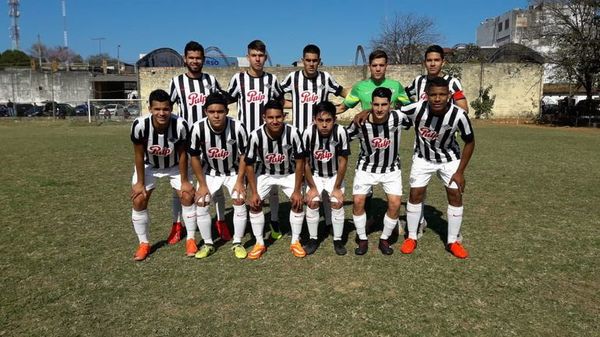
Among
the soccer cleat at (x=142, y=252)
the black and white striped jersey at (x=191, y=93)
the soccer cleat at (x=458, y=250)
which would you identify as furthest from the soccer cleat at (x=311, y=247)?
the black and white striped jersey at (x=191, y=93)

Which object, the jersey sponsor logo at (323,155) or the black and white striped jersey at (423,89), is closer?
the jersey sponsor logo at (323,155)

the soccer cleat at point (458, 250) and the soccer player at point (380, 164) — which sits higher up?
the soccer player at point (380, 164)

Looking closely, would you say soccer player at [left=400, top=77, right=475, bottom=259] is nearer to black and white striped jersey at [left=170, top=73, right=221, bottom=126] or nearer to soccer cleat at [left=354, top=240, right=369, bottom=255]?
soccer cleat at [left=354, top=240, right=369, bottom=255]

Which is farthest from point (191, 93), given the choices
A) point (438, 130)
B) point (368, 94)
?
point (438, 130)

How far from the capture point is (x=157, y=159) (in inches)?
185

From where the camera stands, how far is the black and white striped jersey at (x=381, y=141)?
15.1 feet

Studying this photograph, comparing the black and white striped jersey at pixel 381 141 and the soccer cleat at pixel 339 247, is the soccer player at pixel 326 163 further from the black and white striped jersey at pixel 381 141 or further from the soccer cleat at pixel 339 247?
the black and white striped jersey at pixel 381 141

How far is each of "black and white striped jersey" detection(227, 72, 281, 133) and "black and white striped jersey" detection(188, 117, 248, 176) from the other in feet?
1.57

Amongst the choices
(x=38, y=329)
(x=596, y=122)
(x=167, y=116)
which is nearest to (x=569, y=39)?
(x=596, y=122)

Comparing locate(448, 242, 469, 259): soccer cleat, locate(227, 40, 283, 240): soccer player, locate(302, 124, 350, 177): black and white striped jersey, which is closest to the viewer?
locate(448, 242, 469, 259): soccer cleat

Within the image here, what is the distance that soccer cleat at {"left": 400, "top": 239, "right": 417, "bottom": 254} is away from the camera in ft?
15.6

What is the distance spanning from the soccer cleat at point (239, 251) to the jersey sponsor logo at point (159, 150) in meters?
1.24

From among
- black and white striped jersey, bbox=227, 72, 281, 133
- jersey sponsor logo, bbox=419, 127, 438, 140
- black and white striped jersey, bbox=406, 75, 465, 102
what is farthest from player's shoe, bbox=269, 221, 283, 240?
black and white striped jersey, bbox=406, 75, 465, 102

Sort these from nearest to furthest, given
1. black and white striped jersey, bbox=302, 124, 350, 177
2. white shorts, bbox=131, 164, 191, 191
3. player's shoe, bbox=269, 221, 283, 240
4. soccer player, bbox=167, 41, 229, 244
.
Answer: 1. black and white striped jersey, bbox=302, 124, 350, 177
2. white shorts, bbox=131, 164, 191, 191
3. soccer player, bbox=167, 41, 229, 244
4. player's shoe, bbox=269, 221, 283, 240
